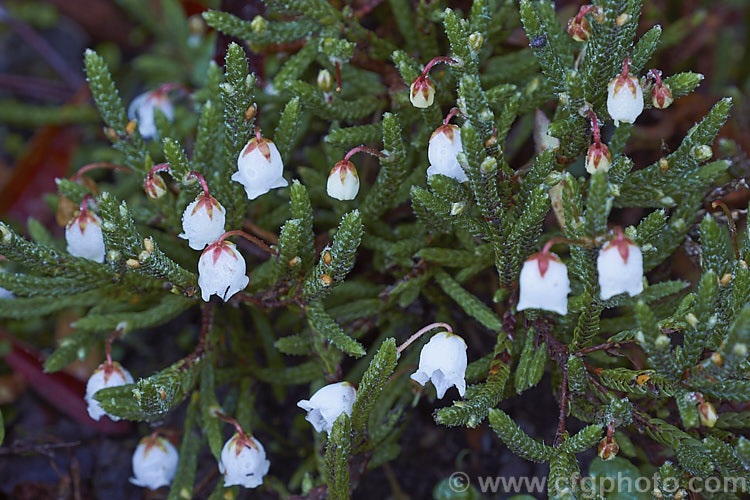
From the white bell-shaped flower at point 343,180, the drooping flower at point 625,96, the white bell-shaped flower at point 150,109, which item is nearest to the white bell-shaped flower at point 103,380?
the white bell-shaped flower at point 343,180

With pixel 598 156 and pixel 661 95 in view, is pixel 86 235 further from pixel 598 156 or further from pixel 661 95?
pixel 661 95

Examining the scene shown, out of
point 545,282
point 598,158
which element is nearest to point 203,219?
point 545,282

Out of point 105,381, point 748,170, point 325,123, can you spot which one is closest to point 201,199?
point 105,381

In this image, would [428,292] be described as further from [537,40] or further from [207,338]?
[537,40]

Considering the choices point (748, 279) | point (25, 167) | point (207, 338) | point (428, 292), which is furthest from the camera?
point (25, 167)

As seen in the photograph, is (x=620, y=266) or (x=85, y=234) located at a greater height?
(x=85, y=234)

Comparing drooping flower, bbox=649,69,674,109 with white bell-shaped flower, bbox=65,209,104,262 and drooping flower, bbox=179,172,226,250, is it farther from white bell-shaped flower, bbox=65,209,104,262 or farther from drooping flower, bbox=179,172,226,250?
white bell-shaped flower, bbox=65,209,104,262
